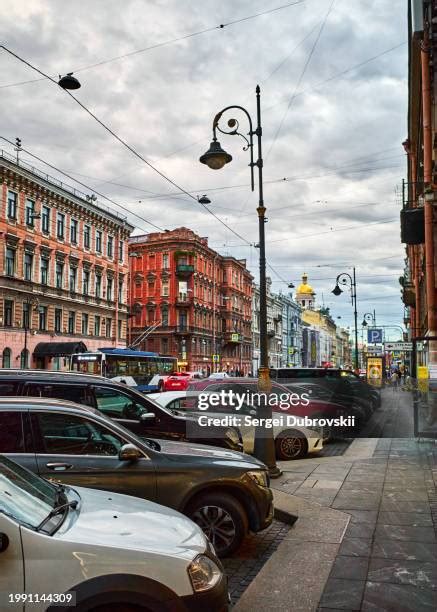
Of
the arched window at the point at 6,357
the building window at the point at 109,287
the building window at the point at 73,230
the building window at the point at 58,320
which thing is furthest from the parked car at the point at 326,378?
the building window at the point at 109,287

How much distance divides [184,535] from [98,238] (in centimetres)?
5211

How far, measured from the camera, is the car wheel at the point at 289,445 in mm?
12078

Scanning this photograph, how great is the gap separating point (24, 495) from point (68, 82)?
11210 millimetres

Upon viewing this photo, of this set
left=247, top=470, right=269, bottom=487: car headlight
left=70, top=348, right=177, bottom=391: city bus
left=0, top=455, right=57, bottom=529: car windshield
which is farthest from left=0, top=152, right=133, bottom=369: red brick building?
left=0, top=455, right=57, bottom=529: car windshield

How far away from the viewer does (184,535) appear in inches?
136

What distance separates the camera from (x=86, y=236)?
170 feet

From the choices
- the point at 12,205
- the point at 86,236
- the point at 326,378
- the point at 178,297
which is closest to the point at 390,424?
the point at 326,378

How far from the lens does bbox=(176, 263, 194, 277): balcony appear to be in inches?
2729

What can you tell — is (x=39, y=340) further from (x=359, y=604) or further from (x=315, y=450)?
(x=359, y=604)

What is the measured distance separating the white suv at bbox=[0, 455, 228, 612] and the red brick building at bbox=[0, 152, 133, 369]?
37.3 m

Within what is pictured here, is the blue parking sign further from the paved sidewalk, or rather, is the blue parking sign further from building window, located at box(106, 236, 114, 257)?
building window, located at box(106, 236, 114, 257)

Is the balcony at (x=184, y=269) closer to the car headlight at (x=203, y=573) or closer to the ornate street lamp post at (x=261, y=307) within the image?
the ornate street lamp post at (x=261, y=307)

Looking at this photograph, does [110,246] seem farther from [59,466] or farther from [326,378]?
[59,466]

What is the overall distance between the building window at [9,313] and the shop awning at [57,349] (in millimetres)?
2950
